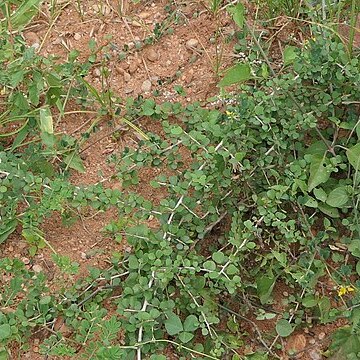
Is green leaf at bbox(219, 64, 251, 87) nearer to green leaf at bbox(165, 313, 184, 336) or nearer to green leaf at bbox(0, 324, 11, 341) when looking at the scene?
green leaf at bbox(165, 313, 184, 336)

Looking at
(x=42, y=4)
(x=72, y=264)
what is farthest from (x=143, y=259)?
(x=42, y=4)

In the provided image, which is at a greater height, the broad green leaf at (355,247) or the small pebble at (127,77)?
the small pebble at (127,77)

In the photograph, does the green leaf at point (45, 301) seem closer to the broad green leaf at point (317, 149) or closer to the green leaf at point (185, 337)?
the green leaf at point (185, 337)

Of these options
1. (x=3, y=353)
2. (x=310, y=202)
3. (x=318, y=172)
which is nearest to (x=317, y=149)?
(x=318, y=172)

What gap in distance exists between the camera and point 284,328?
2496 millimetres

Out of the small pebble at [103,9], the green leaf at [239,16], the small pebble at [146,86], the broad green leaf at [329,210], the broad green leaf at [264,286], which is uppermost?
the green leaf at [239,16]

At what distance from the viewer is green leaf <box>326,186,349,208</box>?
2.57 meters

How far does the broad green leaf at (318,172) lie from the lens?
2590 millimetres

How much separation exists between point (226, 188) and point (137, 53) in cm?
90

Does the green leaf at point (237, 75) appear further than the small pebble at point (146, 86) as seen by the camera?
No

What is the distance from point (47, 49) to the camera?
10.8ft

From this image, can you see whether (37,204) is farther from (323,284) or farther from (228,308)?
(323,284)

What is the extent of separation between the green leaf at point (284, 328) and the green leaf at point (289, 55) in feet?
3.35

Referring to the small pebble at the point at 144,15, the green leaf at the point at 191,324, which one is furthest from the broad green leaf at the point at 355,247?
the small pebble at the point at 144,15
